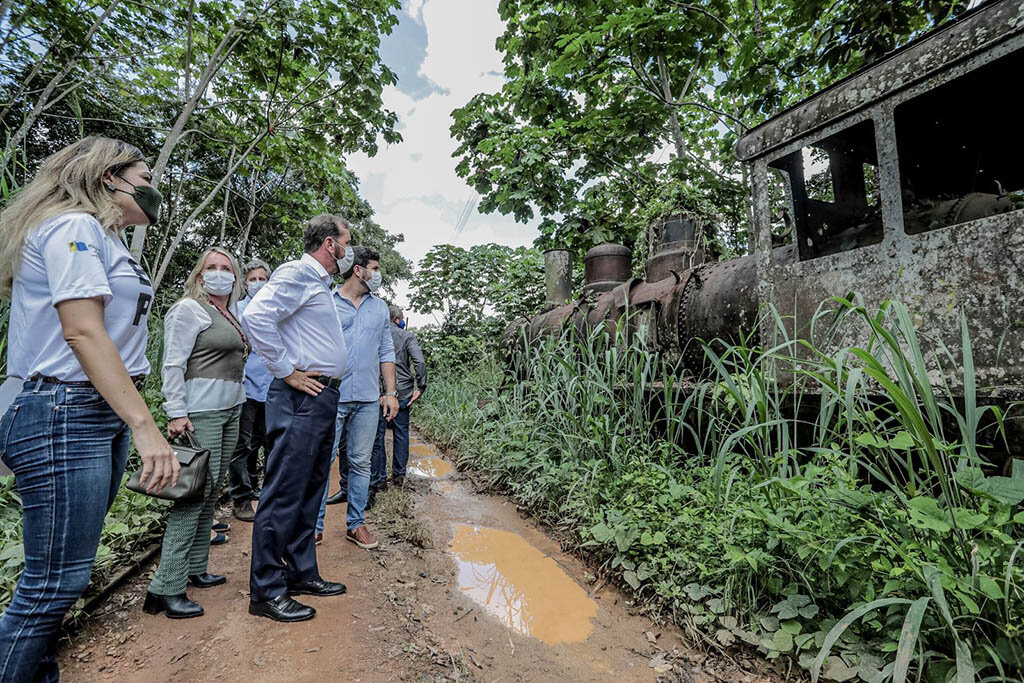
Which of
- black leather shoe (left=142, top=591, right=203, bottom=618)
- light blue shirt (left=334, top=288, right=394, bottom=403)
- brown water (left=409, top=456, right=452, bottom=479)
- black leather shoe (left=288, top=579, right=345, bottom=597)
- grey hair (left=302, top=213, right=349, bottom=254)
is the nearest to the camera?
black leather shoe (left=142, top=591, right=203, bottom=618)

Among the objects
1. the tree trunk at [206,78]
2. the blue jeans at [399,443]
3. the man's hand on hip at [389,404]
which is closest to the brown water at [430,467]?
the blue jeans at [399,443]

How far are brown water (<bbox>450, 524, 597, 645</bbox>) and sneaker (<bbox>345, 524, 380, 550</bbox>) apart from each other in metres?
0.53

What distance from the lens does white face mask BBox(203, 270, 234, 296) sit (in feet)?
9.04

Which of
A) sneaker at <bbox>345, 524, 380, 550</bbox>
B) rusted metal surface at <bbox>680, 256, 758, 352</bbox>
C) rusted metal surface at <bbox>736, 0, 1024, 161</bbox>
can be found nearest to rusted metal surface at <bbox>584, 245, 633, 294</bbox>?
rusted metal surface at <bbox>680, 256, 758, 352</bbox>

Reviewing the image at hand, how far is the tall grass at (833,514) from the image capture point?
5.27ft

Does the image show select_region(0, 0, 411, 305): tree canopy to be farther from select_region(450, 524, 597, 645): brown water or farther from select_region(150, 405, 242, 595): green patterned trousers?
select_region(450, 524, 597, 645): brown water

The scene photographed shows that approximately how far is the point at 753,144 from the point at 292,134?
7501 millimetres

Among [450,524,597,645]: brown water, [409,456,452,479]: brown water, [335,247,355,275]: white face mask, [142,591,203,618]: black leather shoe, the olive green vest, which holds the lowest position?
[450,524,597,645]: brown water

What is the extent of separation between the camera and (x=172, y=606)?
221 centimetres

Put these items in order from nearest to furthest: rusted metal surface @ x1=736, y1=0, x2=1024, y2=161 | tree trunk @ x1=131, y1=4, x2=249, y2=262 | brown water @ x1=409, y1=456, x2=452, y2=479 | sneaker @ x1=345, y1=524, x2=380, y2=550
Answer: rusted metal surface @ x1=736, y1=0, x2=1024, y2=161 → sneaker @ x1=345, y1=524, x2=380, y2=550 → brown water @ x1=409, y1=456, x2=452, y2=479 → tree trunk @ x1=131, y1=4, x2=249, y2=262

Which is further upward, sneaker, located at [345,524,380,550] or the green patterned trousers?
the green patterned trousers

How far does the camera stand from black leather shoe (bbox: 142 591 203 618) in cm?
220

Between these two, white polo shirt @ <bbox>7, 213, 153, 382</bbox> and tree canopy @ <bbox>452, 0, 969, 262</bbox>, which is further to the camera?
tree canopy @ <bbox>452, 0, 969, 262</bbox>

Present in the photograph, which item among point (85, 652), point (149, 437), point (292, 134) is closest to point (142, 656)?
point (85, 652)
